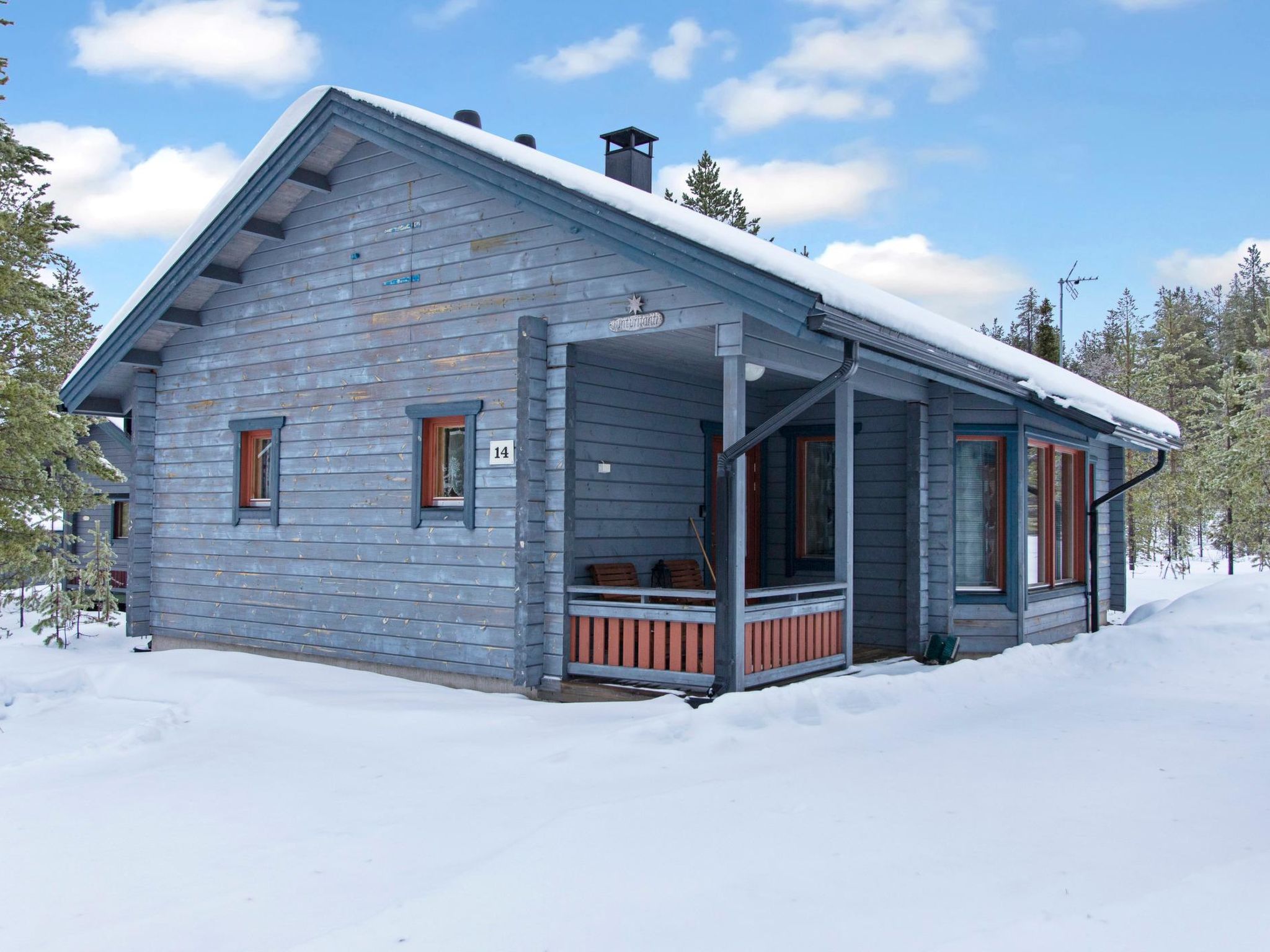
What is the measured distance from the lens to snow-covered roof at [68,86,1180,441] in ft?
23.2

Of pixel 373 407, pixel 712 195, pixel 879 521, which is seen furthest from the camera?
pixel 712 195

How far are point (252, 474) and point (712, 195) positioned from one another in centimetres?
2188

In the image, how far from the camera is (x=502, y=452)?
8328mm

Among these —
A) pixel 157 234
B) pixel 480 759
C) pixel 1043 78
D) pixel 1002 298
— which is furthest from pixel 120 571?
pixel 1002 298

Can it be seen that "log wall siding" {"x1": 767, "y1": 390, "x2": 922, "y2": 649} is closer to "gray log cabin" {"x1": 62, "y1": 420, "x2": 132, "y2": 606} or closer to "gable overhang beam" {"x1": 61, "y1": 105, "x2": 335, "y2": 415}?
"gable overhang beam" {"x1": 61, "y1": 105, "x2": 335, "y2": 415}

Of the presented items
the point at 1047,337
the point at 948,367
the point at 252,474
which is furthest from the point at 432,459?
the point at 1047,337

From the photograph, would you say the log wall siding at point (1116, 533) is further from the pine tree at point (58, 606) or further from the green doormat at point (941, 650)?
the pine tree at point (58, 606)

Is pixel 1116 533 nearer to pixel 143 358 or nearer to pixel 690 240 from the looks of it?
pixel 690 240

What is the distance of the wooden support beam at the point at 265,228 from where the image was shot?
10.0 meters

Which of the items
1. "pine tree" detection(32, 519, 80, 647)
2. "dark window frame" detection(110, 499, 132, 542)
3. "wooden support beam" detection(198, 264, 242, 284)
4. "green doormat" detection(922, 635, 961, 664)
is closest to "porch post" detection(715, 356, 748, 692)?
"green doormat" detection(922, 635, 961, 664)

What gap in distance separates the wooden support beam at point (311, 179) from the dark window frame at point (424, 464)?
8.31 ft

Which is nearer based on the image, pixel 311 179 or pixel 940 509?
pixel 311 179

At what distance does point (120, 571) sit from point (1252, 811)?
1846 centimetres

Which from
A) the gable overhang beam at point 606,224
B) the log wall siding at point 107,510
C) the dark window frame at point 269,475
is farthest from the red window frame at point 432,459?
the log wall siding at point 107,510
